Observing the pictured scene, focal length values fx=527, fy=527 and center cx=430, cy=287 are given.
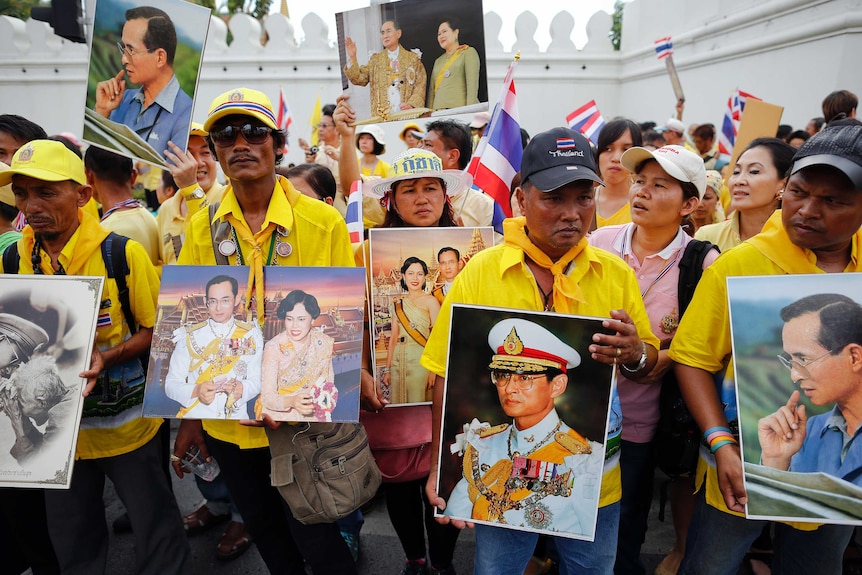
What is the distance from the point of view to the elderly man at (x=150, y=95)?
2.68 metres

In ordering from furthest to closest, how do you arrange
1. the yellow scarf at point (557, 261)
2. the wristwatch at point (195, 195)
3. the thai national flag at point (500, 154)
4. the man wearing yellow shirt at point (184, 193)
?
the thai national flag at point (500, 154), the wristwatch at point (195, 195), the man wearing yellow shirt at point (184, 193), the yellow scarf at point (557, 261)

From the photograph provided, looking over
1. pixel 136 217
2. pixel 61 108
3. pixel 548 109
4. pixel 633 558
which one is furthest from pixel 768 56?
pixel 61 108

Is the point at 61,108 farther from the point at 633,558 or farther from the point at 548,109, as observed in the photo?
the point at 633,558

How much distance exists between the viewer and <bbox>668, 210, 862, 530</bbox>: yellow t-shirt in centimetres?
179

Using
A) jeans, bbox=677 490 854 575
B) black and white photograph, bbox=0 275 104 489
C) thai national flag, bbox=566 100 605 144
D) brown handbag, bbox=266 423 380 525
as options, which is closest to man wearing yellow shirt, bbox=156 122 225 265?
black and white photograph, bbox=0 275 104 489

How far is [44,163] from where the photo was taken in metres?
2.22

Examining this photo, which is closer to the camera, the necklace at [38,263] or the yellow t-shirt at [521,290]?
the yellow t-shirt at [521,290]

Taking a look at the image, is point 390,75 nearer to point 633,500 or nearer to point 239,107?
point 239,107

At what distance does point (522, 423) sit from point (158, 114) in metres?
2.39

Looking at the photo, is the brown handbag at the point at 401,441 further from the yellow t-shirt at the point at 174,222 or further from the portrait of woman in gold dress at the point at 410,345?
the yellow t-shirt at the point at 174,222

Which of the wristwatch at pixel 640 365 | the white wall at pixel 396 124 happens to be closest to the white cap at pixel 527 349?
the wristwatch at pixel 640 365

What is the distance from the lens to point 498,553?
6.35 feet

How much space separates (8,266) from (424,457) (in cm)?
207

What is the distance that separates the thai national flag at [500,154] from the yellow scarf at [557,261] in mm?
1549
